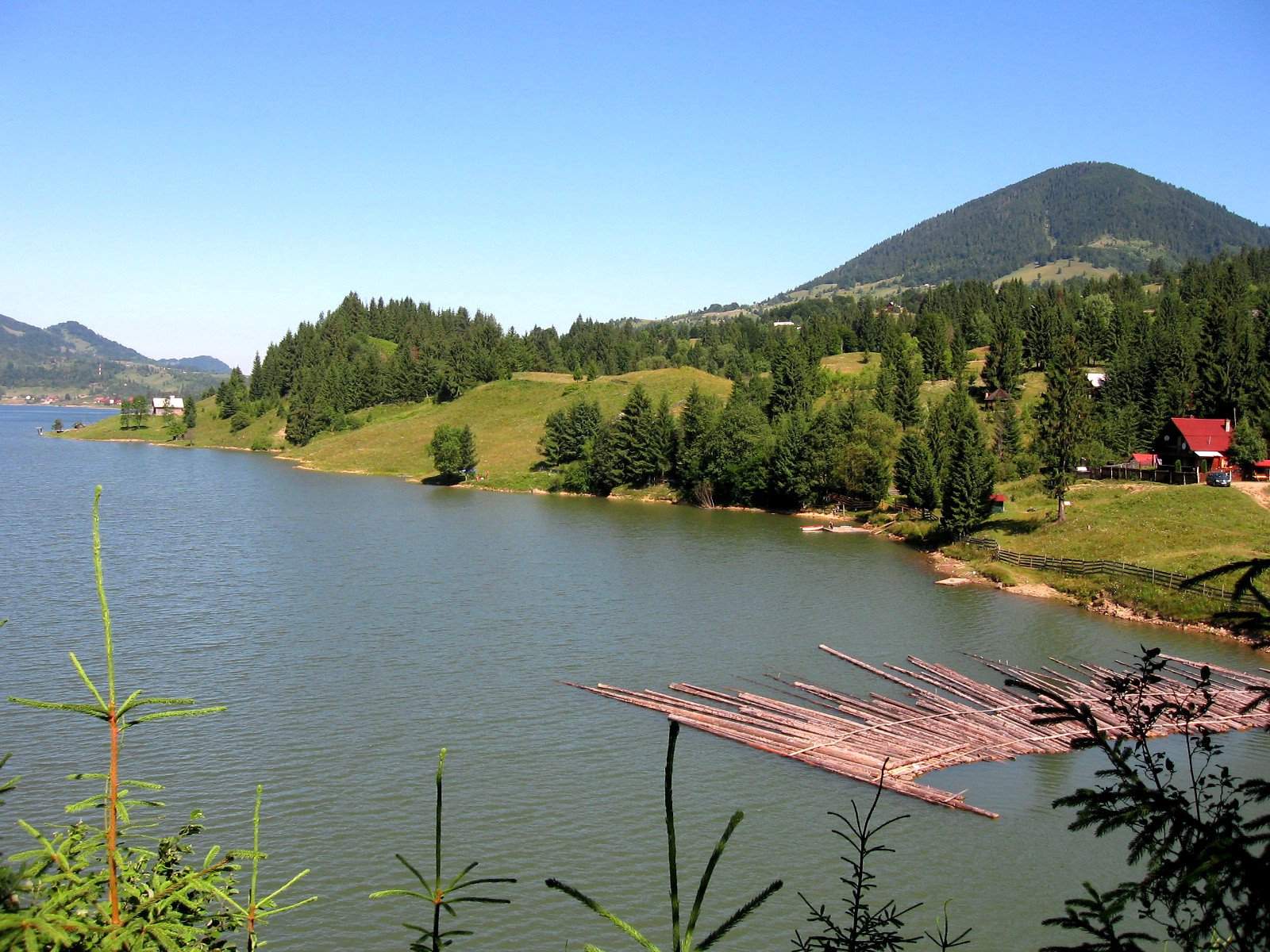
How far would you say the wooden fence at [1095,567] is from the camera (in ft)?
142

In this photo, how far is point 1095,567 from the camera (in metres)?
48.6

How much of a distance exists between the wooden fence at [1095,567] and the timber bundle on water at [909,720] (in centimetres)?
1067

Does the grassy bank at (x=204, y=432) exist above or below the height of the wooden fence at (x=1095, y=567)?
above

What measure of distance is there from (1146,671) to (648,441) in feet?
280

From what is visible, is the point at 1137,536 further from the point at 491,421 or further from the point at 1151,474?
the point at 491,421

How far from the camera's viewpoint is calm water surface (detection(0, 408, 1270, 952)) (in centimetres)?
2033

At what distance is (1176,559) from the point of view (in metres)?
47.6

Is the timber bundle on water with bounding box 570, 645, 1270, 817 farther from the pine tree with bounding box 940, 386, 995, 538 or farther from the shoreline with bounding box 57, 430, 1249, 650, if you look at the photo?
the pine tree with bounding box 940, 386, 995, 538

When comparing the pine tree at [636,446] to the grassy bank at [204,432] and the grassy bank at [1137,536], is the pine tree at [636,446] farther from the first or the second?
the grassy bank at [204,432]

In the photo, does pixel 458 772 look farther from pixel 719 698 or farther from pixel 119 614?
pixel 119 614

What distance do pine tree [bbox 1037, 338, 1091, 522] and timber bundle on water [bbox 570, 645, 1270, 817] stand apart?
25.8 meters

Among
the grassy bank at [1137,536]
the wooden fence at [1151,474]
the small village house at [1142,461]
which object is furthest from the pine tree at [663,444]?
the small village house at [1142,461]

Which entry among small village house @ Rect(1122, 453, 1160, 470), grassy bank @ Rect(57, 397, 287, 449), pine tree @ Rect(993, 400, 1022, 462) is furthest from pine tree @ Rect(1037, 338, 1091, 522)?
grassy bank @ Rect(57, 397, 287, 449)

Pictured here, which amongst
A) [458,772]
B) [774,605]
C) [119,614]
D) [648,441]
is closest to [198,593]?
[119,614]
